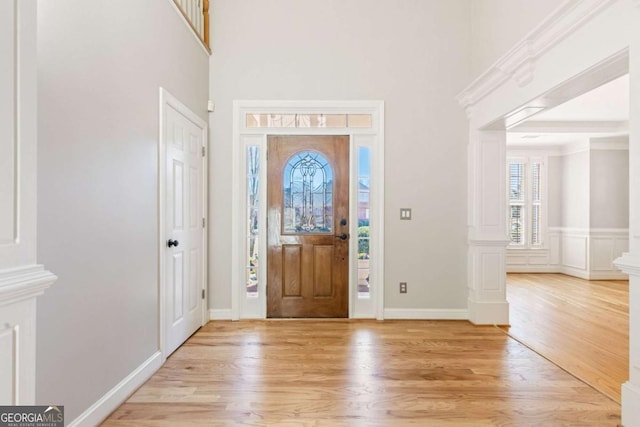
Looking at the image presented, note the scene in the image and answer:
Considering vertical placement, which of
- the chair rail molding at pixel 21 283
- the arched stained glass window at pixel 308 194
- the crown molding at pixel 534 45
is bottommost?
the chair rail molding at pixel 21 283

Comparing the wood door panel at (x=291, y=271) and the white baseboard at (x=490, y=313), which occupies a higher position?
the wood door panel at (x=291, y=271)

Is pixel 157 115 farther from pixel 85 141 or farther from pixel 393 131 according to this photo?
pixel 393 131

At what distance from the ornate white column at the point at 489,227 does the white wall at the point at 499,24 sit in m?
0.77

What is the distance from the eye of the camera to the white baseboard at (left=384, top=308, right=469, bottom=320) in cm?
396

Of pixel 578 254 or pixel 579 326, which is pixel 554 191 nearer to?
pixel 578 254

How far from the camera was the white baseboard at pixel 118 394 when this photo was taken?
190 cm

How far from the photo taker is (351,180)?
400 cm

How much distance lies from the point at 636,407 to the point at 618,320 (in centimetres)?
269

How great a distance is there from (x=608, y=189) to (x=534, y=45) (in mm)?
5750

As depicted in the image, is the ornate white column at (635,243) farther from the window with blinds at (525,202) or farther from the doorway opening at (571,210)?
the window with blinds at (525,202)

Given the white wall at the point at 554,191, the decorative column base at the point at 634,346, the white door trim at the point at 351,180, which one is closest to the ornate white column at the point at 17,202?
the decorative column base at the point at 634,346

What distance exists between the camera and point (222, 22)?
3.94 metres

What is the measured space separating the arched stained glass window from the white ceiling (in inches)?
126

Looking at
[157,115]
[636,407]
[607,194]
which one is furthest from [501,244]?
[607,194]
